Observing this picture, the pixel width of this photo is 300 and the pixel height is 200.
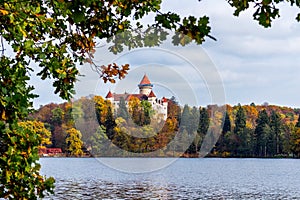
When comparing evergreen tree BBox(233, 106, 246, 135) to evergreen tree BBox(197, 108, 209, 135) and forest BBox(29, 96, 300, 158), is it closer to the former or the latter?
forest BBox(29, 96, 300, 158)

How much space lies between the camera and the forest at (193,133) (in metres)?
38.5

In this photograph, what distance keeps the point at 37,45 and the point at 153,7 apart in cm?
129

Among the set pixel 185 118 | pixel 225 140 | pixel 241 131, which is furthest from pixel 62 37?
pixel 225 140

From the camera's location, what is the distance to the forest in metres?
38.5

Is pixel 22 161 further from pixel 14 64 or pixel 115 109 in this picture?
pixel 115 109

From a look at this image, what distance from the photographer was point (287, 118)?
92.4m

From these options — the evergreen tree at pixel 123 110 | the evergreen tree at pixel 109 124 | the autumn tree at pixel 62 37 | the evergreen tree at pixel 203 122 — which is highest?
the evergreen tree at pixel 203 122

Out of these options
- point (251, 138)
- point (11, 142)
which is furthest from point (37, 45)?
point (251, 138)

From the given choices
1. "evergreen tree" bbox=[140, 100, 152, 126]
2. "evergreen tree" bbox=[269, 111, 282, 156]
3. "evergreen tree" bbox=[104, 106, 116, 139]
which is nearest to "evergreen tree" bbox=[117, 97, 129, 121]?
"evergreen tree" bbox=[104, 106, 116, 139]

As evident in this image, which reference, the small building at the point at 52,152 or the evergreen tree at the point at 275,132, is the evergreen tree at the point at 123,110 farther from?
the small building at the point at 52,152

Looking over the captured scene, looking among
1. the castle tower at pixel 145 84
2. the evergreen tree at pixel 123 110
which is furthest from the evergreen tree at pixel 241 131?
the castle tower at pixel 145 84

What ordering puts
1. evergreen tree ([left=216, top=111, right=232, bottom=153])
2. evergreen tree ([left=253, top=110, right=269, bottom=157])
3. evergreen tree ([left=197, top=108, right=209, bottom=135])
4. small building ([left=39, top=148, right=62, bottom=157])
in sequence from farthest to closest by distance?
1. small building ([left=39, top=148, right=62, bottom=157])
2. evergreen tree ([left=253, top=110, right=269, bottom=157])
3. evergreen tree ([left=216, top=111, right=232, bottom=153])
4. evergreen tree ([left=197, top=108, right=209, bottom=135])

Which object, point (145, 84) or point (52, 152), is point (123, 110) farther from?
point (52, 152)

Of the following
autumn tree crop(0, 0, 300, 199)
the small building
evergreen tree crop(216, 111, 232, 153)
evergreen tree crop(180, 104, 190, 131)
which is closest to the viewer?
autumn tree crop(0, 0, 300, 199)
